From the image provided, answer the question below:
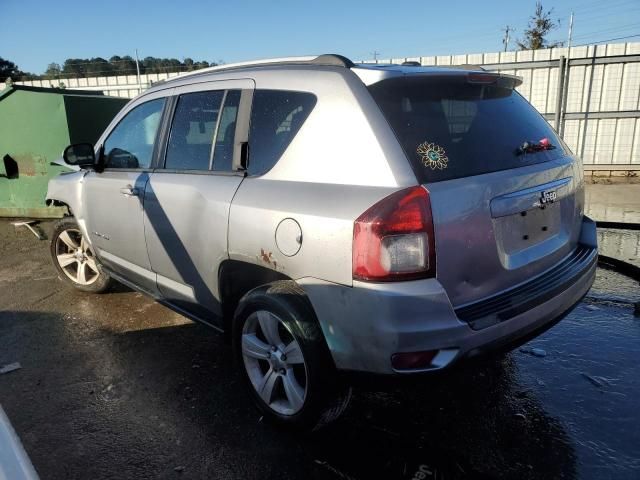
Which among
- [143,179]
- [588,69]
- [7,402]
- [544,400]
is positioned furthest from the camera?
[588,69]

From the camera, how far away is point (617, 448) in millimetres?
2318

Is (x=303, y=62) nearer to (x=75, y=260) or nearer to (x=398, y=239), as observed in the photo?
(x=398, y=239)

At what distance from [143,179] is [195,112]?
2.05 ft

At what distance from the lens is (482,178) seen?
2.11m

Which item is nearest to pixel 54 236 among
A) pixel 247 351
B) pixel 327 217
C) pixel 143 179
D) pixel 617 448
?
pixel 143 179

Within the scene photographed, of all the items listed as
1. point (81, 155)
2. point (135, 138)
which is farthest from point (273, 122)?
point (81, 155)

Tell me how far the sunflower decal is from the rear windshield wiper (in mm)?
549

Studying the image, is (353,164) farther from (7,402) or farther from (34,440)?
(7,402)

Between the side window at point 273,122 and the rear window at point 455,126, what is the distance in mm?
401

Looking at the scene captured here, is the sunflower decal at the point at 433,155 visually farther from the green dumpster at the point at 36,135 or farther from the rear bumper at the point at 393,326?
the green dumpster at the point at 36,135

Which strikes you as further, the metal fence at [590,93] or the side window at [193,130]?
the metal fence at [590,93]

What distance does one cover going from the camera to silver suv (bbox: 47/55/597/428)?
6.34 feet

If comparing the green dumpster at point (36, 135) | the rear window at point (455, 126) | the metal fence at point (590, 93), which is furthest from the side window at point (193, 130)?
the metal fence at point (590, 93)

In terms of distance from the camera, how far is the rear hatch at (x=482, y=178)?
1995mm
